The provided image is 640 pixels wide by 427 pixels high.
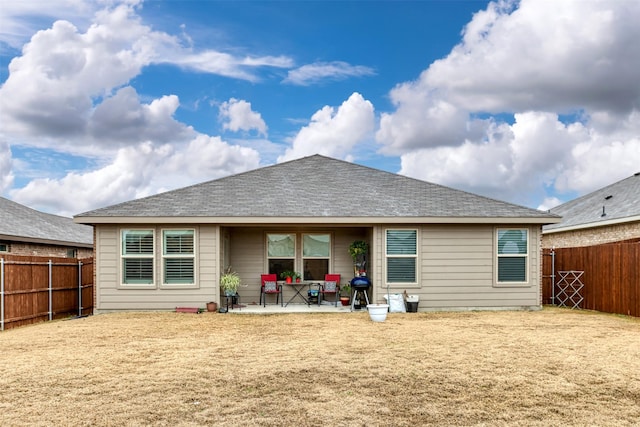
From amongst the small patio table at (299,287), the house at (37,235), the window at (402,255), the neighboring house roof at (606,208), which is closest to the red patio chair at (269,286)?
the small patio table at (299,287)

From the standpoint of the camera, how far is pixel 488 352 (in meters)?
8.01

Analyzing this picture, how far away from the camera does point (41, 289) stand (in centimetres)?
1287

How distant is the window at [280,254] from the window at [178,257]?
2.45m

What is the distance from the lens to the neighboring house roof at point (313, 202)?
43.8 feet

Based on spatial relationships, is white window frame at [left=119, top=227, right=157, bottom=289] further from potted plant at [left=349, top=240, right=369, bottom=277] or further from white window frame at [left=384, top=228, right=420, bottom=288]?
white window frame at [left=384, top=228, right=420, bottom=288]

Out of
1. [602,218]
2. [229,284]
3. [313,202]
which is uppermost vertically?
[313,202]

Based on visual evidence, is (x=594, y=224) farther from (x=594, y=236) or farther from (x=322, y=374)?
(x=322, y=374)

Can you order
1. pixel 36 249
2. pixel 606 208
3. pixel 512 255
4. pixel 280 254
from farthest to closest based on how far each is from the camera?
pixel 606 208 < pixel 36 249 < pixel 280 254 < pixel 512 255

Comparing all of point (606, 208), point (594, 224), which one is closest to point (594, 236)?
point (594, 224)

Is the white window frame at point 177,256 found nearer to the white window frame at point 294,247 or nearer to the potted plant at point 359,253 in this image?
the white window frame at point 294,247

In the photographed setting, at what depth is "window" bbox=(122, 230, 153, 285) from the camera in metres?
13.5

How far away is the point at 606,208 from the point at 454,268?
913 centimetres

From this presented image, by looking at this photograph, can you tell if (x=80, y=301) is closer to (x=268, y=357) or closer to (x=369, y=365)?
(x=268, y=357)

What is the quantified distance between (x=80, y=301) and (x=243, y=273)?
4331mm
